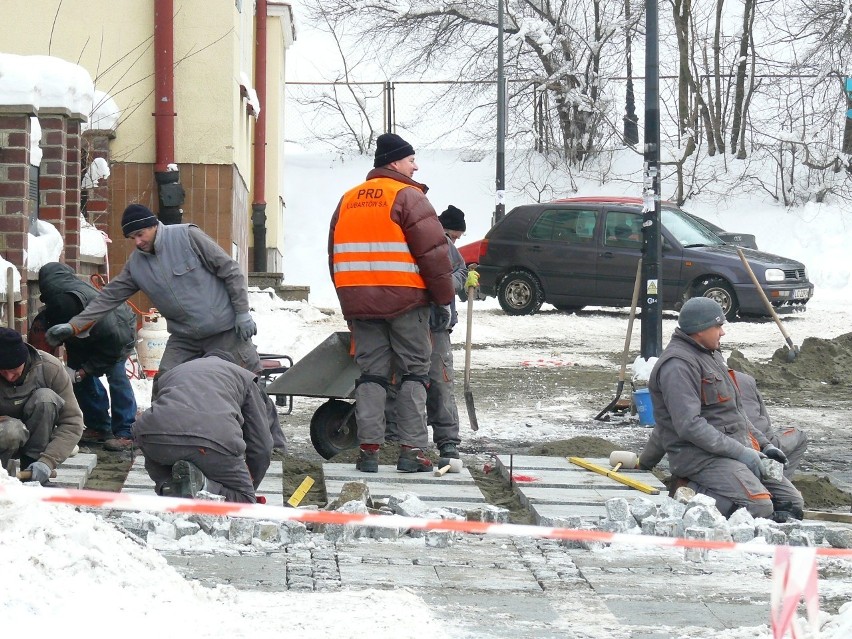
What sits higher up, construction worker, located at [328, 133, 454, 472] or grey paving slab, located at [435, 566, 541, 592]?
construction worker, located at [328, 133, 454, 472]

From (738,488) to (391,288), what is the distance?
7.03 feet

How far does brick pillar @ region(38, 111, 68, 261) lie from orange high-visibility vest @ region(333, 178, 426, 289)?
3463mm

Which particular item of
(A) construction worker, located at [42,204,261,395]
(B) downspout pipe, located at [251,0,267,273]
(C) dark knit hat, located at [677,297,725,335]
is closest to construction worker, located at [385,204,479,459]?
(A) construction worker, located at [42,204,261,395]

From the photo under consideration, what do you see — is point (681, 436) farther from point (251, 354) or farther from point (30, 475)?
point (30, 475)

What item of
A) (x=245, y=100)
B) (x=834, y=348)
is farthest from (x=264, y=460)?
(x=245, y=100)

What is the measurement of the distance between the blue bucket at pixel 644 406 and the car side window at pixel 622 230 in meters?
9.48

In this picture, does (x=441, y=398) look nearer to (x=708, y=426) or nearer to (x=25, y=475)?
(x=708, y=426)

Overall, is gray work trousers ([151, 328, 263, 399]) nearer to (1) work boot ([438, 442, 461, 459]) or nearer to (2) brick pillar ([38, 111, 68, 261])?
(1) work boot ([438, 442, 461, 459])

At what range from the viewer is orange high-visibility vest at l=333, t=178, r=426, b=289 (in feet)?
24.1

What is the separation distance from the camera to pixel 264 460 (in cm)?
635

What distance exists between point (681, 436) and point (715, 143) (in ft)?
91.5

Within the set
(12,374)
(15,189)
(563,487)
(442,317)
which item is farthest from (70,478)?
(15,189)

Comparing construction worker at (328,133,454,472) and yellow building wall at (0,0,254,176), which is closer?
construction worker at (328,133,454,472)

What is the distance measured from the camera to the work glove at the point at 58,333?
742 cm
